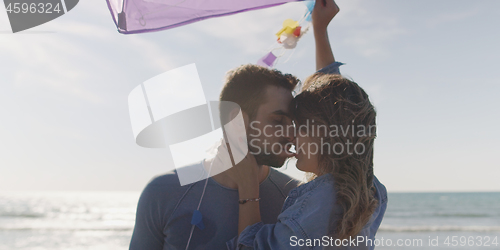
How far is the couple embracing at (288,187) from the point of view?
1.83 meters

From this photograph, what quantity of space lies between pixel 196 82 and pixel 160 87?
263 millimetres

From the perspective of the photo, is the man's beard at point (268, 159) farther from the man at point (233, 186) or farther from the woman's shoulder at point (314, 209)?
the woman's shoulder at point (314, 209)

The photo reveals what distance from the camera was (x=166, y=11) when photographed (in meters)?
2.03

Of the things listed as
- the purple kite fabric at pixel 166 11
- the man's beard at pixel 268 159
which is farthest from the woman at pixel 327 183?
the purple kite fabric at pixel 166 11

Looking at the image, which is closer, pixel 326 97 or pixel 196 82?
pixel 326 97

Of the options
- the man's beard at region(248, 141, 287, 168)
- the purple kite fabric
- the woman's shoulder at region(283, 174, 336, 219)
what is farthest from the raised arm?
the woman's shoulder at region(283, 174, 336, 219)

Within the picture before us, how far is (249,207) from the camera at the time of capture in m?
2.03

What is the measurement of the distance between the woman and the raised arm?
1.23 ft

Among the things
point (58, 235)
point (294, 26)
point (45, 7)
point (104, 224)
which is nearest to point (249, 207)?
point (294, 26)

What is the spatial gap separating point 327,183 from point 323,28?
4.03 ft

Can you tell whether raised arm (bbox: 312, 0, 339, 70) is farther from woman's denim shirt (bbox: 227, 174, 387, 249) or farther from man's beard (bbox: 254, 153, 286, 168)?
woman's denim shirt (bbox: 227, 174, 387, 249)

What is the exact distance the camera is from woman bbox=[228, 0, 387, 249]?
5.85ft

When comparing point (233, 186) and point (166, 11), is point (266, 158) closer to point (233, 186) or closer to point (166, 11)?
point (233, 186)

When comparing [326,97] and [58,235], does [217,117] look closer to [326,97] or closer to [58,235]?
[326,97]
